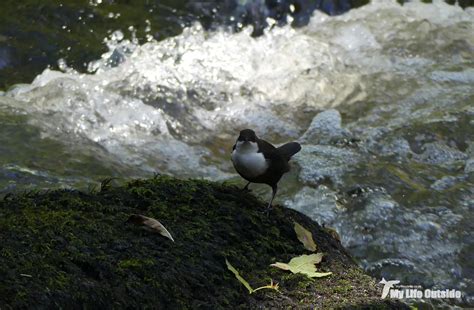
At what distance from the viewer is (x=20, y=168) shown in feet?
17.8

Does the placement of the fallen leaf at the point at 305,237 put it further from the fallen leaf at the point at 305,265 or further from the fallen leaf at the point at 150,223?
the fallen leaf at the point at 150,223

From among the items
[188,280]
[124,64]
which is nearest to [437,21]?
[124,64]

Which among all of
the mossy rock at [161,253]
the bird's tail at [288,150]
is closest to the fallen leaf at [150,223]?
the mossy rock at [161,253]

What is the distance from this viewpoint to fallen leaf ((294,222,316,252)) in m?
3.47

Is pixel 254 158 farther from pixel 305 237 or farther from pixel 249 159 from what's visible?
pixel 305 237

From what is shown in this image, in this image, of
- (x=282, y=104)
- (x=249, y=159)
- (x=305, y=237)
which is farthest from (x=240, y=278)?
(x=282, y=104)

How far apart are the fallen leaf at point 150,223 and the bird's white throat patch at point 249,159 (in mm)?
1071

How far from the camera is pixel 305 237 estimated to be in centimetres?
355

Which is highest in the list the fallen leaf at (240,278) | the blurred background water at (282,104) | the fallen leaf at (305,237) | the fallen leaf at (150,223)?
the fallen leaf at (150,223)

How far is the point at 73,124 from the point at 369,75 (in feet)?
10.5

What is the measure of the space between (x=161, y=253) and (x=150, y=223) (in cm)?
20

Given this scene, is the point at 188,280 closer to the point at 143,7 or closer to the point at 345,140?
the point at 345,140

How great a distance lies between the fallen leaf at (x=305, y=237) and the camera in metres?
3.47

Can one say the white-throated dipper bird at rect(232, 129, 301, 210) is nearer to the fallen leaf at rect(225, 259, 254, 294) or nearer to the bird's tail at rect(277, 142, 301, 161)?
the bird's tail at rect(277, 142, 301, 161)
